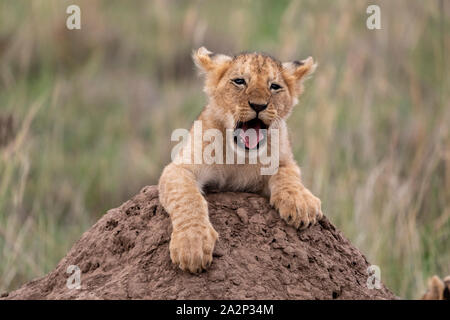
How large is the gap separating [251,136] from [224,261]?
1.14 meters

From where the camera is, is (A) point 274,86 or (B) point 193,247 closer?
(B) point 193,247

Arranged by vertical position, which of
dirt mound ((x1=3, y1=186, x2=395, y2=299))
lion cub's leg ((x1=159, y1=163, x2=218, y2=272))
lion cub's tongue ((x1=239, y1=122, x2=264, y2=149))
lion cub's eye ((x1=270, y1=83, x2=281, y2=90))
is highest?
lion cub's eye ((x1=270, y1=83, x2=281, y2=90))

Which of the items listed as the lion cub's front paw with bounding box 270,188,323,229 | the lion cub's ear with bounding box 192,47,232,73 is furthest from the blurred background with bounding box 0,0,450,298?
the lion cub's front paw with bounding box 270,188,323,229

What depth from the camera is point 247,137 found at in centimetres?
516

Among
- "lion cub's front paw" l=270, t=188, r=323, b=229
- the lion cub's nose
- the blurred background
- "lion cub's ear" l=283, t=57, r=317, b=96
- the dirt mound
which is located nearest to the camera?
the dirt mound

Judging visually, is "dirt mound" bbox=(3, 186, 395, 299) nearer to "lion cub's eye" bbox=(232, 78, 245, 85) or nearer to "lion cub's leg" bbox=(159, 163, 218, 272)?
"lion cub's leg" bbox=(159, 163, 218, 272)

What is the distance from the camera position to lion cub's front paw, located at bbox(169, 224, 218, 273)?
4.21m

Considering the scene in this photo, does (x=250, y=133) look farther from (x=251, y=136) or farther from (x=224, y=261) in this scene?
(x=224, y=261)

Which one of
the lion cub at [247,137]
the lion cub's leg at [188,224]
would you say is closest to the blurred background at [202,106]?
the lion cub at [247,137]

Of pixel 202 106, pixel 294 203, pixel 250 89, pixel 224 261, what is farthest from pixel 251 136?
pixel 202 106

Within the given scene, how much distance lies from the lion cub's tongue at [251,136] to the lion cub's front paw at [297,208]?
0.46m

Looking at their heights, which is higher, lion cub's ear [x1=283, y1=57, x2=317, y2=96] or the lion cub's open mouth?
lion cub's ear [x1=283, y1=57, x2=317, y2=96]
